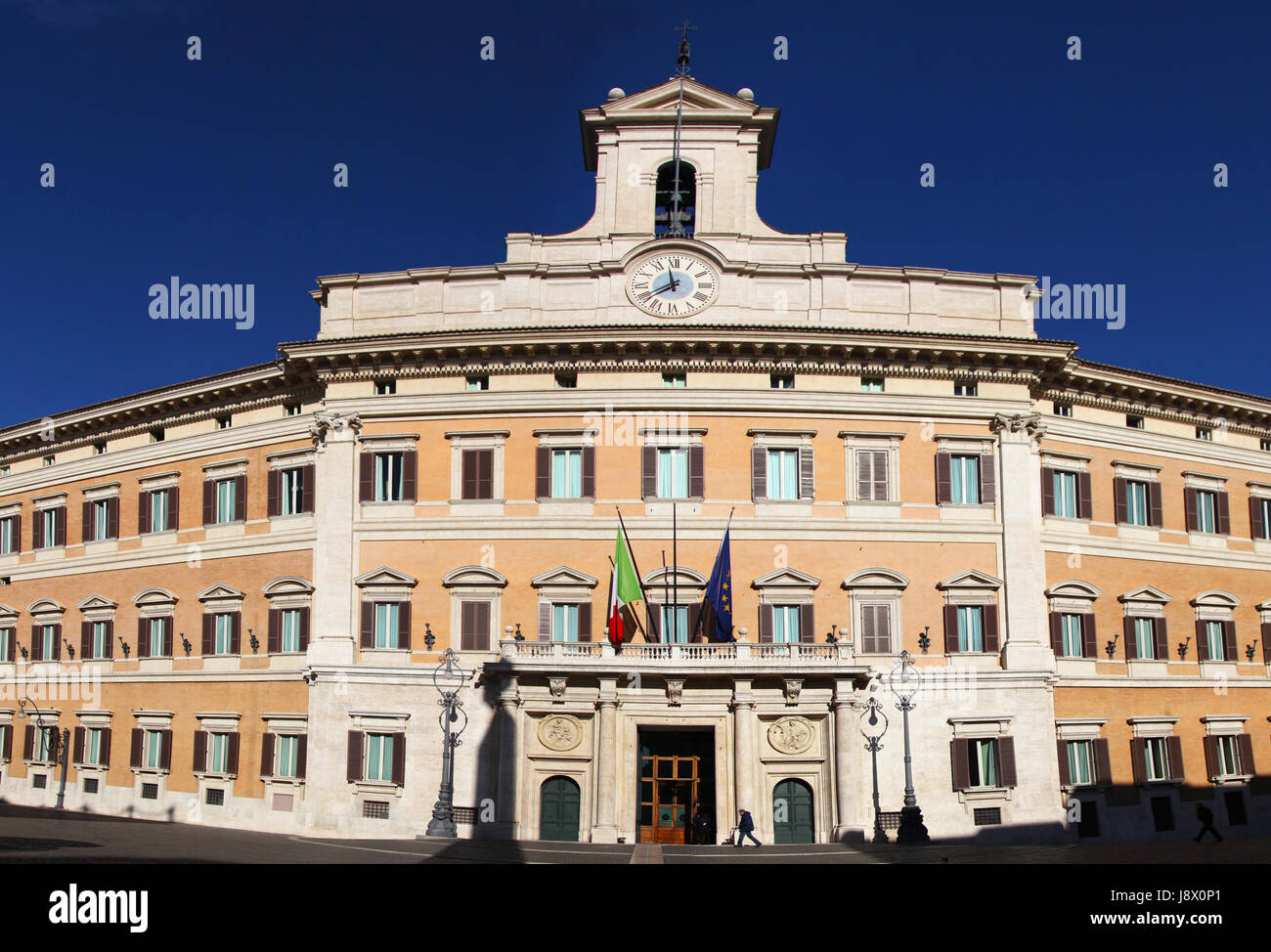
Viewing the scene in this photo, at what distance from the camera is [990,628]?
33281 millimetres

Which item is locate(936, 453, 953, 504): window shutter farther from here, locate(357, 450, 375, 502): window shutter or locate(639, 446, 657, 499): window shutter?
locate(357, 450, 375, 502): window shutter

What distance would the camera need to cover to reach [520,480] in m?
34.0

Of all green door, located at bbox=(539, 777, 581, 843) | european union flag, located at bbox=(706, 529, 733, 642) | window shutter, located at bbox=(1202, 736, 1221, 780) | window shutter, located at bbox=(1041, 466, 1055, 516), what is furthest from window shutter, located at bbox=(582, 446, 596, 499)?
window shutter, located at bbox=(1202, 736, 1221, 780)

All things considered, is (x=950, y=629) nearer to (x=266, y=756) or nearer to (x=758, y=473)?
(x=758, y=473)

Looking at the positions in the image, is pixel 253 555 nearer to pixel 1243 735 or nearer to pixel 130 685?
pixel 130 685

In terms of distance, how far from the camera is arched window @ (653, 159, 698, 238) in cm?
3684

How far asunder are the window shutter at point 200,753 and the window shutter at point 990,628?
84.9ft

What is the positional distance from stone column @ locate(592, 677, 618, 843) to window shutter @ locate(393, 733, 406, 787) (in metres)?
6.00

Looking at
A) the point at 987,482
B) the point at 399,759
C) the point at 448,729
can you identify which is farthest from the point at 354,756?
the point at 987,482

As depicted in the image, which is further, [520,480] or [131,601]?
[131,601]

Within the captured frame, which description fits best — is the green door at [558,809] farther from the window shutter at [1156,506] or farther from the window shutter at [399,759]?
the window shutter at [1156,506]

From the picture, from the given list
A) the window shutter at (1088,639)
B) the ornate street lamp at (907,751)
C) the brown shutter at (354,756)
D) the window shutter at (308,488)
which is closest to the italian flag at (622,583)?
the ornate street lamp at (907,751)
